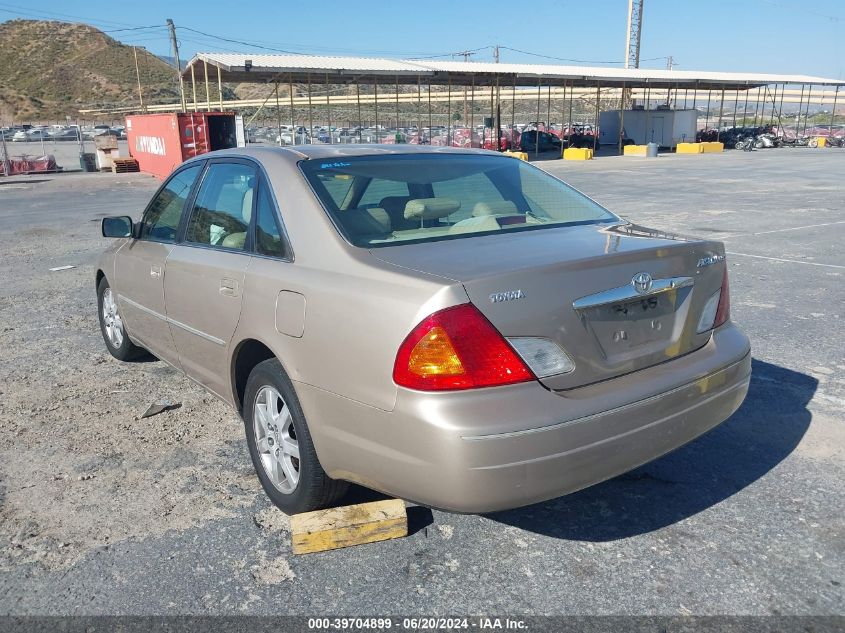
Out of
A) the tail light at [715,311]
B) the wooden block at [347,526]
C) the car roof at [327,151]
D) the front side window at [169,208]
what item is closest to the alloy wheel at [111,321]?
the front side window at [169,208]

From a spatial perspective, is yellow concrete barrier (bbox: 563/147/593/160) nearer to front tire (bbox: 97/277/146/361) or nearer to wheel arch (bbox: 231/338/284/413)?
front tire (bbox: 97/277/146/361)

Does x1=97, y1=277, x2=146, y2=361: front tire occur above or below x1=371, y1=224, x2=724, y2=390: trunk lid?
below

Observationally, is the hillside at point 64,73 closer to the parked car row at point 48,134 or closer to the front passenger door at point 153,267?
the parked car row at point 48,134

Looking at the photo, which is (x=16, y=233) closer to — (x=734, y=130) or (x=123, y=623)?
(x=123, y=623)

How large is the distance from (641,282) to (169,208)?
9.74ft

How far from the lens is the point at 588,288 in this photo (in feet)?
8.66

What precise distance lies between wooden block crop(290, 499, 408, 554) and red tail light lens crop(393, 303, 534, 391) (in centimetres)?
78

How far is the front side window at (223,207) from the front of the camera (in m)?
3.57

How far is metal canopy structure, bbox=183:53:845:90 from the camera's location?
95.0ft

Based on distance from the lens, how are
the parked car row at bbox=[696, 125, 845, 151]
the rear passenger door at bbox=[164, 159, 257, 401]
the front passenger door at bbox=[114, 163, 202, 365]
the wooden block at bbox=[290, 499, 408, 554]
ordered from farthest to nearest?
the parked car row at bbox=[696, 125, 845, 151] < the front passenger door at bbox=[114, 163, 202, 365] < the rear passenger door at bbox=[164, 159, 257, 401] < the wooden block at bbox=[290, 499, 408, 554]

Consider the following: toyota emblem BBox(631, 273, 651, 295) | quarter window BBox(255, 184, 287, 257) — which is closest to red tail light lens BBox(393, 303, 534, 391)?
toyota emblem BBox(631, 273, 651, 295)

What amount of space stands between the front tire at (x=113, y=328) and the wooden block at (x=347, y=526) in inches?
110

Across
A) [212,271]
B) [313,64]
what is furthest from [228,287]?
[313,64]

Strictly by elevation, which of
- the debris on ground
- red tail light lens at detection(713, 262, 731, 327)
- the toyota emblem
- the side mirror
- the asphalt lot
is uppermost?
the toyota emblem
